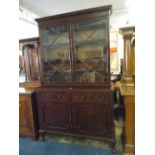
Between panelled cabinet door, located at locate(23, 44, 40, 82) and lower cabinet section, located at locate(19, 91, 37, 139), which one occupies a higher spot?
panelled cabinet door, located at locate(23, 44, 40, 82)

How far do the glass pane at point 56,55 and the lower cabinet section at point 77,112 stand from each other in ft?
0.82

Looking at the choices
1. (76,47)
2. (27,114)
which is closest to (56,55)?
(76,47)

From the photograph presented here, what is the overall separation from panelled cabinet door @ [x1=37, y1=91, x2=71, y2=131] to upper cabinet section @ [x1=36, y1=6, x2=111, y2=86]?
9.9 inches

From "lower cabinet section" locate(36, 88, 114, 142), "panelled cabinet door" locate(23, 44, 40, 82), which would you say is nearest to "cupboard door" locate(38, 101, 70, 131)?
"lower cabinet section" locate(36, 88, 114, 142)

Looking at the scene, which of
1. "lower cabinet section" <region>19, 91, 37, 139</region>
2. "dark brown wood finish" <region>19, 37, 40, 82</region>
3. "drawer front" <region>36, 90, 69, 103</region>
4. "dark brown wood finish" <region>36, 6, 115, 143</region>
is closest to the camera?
"dark brown wood finish" <region>36, 6, 115, 143</region>

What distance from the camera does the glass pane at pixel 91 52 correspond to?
81.7 inches

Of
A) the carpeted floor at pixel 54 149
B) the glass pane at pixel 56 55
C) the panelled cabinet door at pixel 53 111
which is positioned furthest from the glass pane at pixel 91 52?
the carpeted floor at pixel 54 149

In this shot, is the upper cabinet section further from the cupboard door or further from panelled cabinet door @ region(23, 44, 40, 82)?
panelled cabinet door @ region(23, 44, 40, 82)

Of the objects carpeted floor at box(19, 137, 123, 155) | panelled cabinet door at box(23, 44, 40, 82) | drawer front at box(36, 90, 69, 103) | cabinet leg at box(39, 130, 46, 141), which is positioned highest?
panelled cabinet door at box(23, 44, 40, 82)

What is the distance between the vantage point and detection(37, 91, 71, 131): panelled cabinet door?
226 cm
